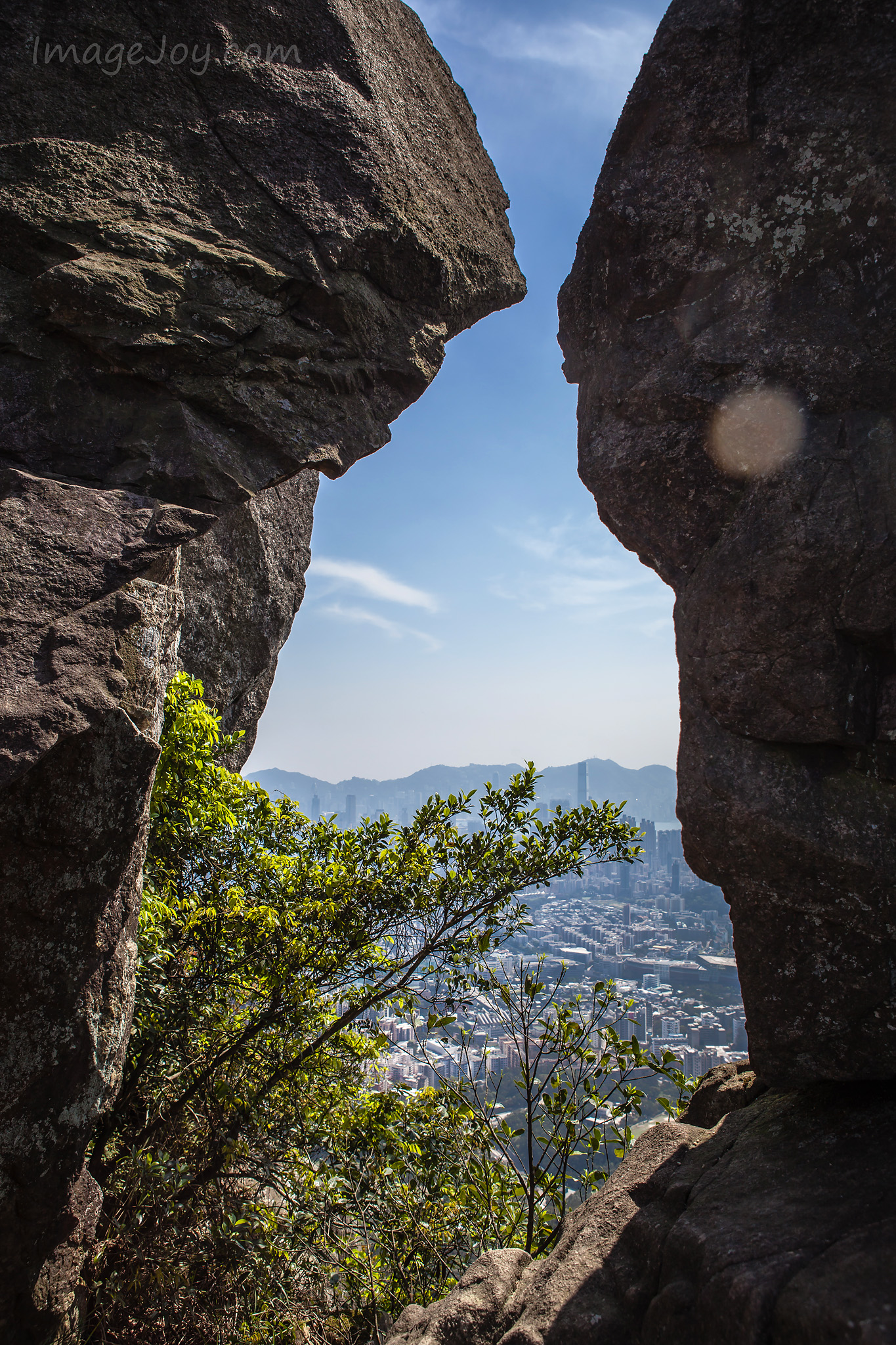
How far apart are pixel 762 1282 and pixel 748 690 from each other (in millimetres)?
2089

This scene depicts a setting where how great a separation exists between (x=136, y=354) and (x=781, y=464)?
2971mm

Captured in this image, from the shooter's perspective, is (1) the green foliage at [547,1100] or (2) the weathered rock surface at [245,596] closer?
(1) the green foliage at [547,1100]

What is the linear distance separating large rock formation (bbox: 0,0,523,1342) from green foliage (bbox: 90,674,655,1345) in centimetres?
63

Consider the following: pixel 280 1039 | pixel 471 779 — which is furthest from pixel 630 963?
pixel 471 779

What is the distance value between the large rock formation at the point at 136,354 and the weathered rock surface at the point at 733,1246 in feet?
6.39

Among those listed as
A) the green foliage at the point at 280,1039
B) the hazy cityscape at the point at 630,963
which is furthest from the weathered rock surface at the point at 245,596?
the green foliage at the point at 280,1039

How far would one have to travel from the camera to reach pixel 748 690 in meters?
3.31

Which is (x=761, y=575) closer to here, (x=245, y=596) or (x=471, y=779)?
(x=245, y=596)

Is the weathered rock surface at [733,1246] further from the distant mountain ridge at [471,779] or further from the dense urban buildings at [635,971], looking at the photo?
the distant mountain ridge at [471,779]

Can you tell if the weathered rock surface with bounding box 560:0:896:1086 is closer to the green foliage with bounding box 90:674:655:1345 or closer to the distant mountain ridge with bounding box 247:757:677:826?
the green foliage with bounding box 90:674:655:1345

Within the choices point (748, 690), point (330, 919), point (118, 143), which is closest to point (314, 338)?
point (118, 143)

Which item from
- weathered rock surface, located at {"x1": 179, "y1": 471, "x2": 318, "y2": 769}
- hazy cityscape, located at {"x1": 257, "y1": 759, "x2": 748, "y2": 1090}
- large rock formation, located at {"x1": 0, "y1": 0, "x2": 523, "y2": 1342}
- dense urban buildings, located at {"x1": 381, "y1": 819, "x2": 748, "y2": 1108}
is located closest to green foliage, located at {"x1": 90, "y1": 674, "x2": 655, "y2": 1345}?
hazy cityscape, located at {"x1": 257, "y1": 759, "x2": 748, "y2": 1090}

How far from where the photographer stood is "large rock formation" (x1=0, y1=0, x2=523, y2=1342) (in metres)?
2.82

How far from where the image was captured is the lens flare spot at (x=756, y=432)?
3.38 metres
